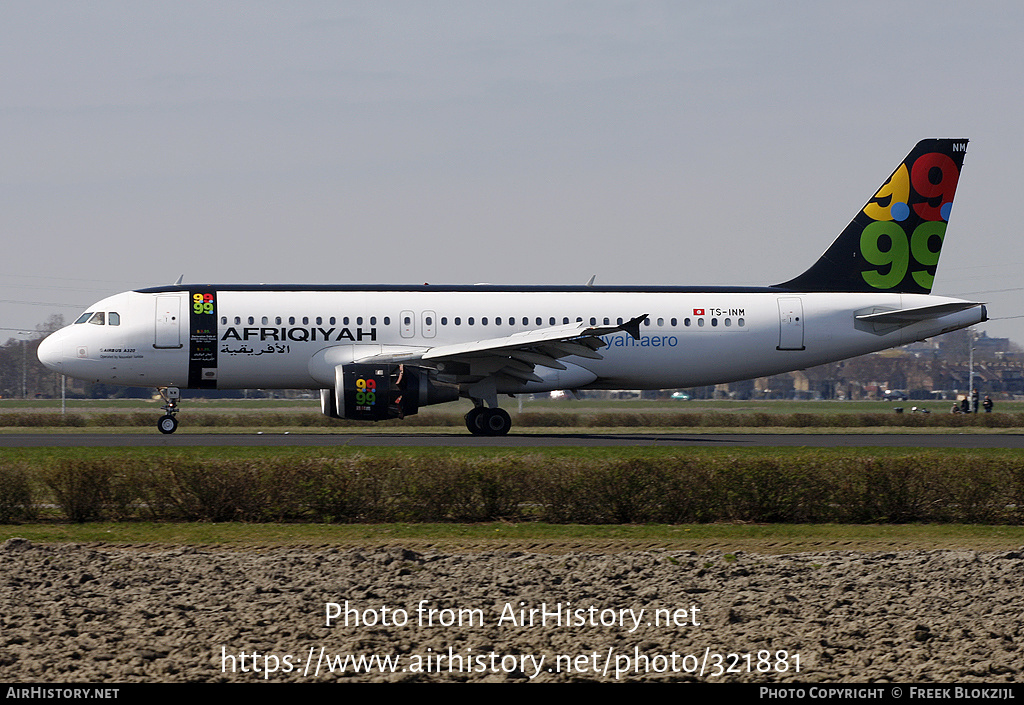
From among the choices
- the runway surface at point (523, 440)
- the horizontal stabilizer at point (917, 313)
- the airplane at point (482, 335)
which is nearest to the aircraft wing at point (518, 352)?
the airplane at point (482, 335)

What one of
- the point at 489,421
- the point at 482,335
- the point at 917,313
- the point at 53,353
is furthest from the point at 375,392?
the point at 917,313

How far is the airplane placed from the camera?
31.6 m

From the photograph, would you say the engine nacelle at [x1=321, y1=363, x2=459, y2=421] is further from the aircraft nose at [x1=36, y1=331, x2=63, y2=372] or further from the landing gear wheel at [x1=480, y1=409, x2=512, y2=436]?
the aircraft nose at [x1=36, y1=331, x2=63, y2=372]

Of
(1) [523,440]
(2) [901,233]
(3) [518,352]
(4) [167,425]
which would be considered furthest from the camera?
(2) [901,233]

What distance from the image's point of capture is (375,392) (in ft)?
98.5

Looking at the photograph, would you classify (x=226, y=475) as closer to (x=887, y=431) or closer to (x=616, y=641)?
(x=616, y=641)

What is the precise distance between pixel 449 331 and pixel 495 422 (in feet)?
9.51

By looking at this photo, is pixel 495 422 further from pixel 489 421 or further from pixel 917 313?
pixel 917 313

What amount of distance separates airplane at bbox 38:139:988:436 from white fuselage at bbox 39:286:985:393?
0.13 feet

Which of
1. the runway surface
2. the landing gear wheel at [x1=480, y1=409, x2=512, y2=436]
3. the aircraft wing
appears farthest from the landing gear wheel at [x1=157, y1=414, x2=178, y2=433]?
the landing gear wheel at [x1=480, y1=409, x2=512, y2=436]

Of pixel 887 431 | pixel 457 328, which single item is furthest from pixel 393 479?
pixel 887 431

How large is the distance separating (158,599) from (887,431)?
30317 millimetres

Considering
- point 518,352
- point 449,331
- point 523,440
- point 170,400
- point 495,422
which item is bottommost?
point 523,440

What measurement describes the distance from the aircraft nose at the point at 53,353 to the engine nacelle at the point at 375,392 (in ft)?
26.7
